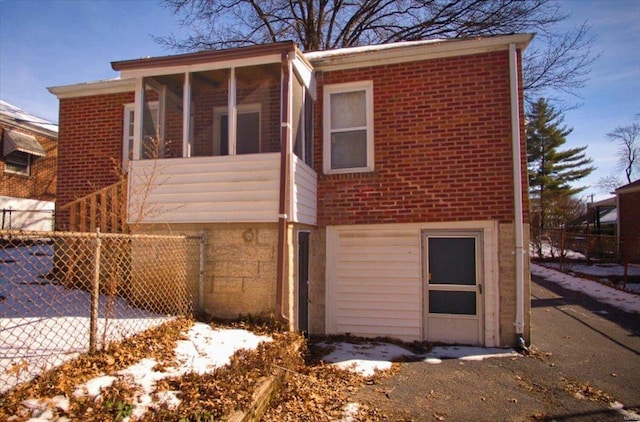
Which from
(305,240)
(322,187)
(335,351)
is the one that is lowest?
(335,351)

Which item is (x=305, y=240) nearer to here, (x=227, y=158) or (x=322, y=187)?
(x=322, y=187)

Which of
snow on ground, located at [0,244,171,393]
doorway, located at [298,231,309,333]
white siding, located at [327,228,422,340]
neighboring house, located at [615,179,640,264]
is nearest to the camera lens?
snow on ground, located at [0,244,171,393]

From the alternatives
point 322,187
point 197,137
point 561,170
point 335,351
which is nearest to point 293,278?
point 335,351

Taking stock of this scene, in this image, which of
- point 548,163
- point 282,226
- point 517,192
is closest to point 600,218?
point 548,163

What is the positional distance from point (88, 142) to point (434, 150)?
7.31m

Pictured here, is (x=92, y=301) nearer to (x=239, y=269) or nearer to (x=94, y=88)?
(x=239, y=269)

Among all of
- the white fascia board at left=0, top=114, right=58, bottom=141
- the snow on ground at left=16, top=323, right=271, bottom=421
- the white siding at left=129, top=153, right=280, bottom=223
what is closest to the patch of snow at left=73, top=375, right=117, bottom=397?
the snow on ground at left=16, top=323, right=271, bottom=421

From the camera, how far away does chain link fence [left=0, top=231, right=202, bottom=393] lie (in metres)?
3.42

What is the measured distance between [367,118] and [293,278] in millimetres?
3190

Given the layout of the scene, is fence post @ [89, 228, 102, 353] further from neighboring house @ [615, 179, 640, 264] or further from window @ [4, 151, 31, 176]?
neighboring house @ [615, 179, 640, 264]

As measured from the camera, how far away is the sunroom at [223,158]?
5594 millimetres

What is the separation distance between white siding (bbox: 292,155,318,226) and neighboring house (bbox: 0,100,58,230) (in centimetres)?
1228

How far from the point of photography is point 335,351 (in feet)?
19.6

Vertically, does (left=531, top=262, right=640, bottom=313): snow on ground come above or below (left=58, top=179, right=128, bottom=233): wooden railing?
below
